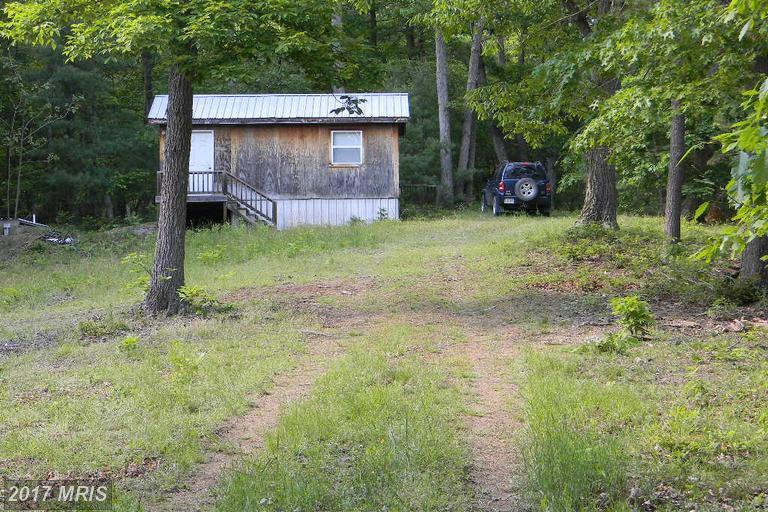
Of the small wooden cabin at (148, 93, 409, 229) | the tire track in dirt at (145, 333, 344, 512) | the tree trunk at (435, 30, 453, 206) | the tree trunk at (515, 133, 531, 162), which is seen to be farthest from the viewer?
the tree trunk at (515, 133, 531, 162)

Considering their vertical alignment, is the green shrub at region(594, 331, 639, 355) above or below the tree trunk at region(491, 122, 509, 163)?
below

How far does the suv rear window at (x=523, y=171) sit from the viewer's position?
26.6 metres

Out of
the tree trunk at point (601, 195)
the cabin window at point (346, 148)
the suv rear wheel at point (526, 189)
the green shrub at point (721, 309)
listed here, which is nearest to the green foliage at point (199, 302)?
the green shrub at point (721, 309)

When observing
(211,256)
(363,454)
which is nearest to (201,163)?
(211,256)

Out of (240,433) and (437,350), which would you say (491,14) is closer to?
(437,350)

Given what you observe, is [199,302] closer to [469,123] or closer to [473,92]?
[473,92]

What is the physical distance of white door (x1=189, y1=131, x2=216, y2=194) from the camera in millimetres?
26094

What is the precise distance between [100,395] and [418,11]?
28.3 m

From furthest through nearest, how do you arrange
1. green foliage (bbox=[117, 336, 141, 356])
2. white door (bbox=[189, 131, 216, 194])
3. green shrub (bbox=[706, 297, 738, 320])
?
white door (bbox=[189, 131, 216, 194]), green shrub (bbox=[706, 297, 738, 320]), green foliage (bbox=[117, 336, 141, 356])

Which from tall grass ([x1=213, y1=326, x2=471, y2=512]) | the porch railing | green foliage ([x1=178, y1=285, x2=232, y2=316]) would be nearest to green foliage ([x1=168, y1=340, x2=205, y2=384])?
tall grass ([x1=213, y1=326, x2=471, y2=512])

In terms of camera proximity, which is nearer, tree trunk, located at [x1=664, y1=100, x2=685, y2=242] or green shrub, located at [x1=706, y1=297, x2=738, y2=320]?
green shrub, located at [x1=706, y1=297, x2=738, y2=320]

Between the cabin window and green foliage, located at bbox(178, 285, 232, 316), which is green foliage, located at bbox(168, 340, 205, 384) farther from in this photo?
the cabin window

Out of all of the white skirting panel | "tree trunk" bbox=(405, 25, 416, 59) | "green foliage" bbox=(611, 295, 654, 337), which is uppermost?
"tree trunk" bbox=(405, 25, 416, 59)

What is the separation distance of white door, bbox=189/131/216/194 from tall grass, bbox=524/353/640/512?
2024 cm
